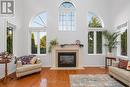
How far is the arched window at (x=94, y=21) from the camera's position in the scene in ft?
33.0

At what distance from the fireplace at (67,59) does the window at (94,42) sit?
3.71 feet

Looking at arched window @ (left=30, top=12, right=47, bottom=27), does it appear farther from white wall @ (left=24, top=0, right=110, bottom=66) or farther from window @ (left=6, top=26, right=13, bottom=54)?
window @ (left=6, top=26, right=13, bottom=54)

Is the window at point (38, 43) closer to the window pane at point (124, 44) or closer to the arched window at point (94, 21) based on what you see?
the arched window at point (94, 21)

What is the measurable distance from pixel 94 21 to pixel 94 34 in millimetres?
814

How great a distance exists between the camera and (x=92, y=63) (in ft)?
32.1

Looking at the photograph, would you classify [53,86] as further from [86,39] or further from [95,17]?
[95,17]

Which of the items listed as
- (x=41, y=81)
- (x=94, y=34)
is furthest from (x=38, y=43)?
(x=41, y=81)

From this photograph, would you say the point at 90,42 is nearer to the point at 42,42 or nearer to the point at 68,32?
the point at 68,32

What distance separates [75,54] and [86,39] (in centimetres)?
110

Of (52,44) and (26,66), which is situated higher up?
(52,44)

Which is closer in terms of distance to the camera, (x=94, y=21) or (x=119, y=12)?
(x=119, y=12)

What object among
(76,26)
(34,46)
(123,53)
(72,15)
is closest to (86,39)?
(76,26)

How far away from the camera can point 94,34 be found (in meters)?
9.99

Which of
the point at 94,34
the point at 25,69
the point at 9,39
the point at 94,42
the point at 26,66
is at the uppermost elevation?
the point at 94,34
